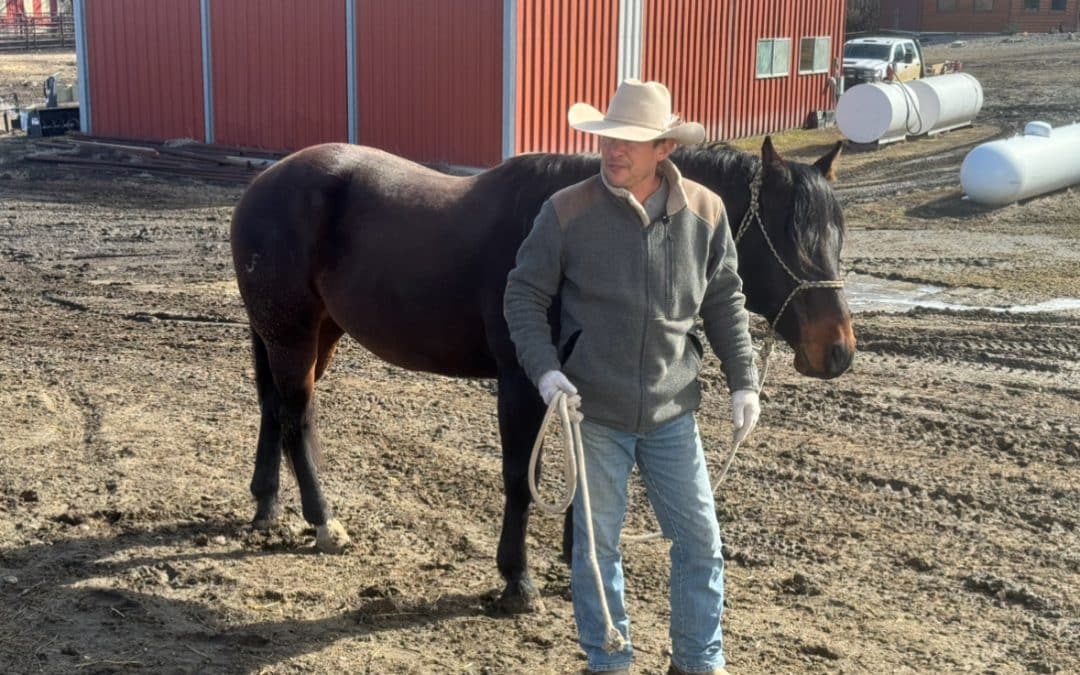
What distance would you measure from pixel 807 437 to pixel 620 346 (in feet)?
11.7

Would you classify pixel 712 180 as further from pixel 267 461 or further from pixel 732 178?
pixel 267 461

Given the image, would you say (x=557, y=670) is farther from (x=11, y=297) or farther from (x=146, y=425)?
(x=11, y=297)

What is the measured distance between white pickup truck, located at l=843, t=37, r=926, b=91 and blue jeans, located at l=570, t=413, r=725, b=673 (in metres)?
24.0

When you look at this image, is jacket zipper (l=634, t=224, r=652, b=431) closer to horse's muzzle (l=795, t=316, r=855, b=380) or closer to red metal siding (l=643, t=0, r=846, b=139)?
horse's muzzle (l=795, t=316, r=855, b=380)

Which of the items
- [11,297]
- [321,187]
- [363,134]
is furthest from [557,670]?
[363,134]

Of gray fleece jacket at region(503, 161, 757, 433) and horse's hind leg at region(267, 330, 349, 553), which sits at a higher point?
gray fleece jacket at region(503, 161, 757, 433)

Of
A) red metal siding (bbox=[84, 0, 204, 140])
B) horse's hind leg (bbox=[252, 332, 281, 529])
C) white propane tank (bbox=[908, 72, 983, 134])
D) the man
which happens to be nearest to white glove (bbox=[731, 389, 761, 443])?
the man

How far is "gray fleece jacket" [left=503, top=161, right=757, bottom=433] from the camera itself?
12.5ft

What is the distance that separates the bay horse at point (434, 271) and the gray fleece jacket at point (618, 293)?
588 mm

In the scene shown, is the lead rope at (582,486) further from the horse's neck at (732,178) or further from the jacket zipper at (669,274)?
the horse's neck at (732,178)

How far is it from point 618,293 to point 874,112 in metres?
18.7

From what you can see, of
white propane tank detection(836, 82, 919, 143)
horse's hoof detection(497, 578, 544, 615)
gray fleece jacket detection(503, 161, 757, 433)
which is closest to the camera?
gray fleece jacket detection(503, 161, 757, 433)

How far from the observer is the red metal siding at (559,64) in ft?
55.9

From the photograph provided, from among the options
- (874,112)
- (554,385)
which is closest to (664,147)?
(554,385)
